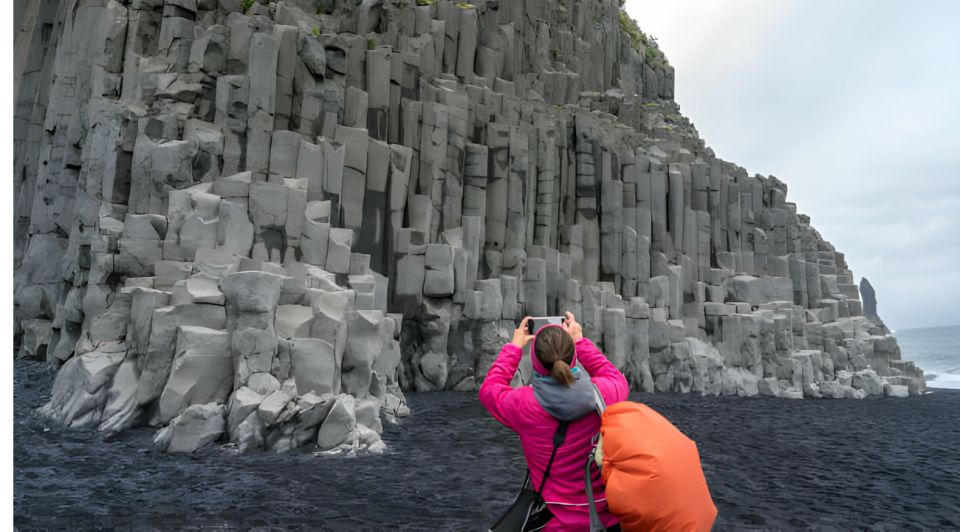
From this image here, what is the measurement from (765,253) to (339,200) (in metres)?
26.8

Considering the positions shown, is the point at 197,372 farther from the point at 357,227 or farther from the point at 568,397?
the point at 568,397

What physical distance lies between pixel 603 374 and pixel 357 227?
1733cm

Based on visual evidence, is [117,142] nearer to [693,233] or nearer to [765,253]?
[693,233]

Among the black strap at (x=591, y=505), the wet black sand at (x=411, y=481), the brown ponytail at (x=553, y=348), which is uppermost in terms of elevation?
the brown ponytail at (x=553, y=348)

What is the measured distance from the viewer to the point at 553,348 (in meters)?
3.43

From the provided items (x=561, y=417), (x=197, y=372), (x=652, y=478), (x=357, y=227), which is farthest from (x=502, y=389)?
(x=357, y=227)

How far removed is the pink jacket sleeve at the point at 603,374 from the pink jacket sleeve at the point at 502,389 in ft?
1.41

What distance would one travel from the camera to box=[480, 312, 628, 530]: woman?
337 centimetres

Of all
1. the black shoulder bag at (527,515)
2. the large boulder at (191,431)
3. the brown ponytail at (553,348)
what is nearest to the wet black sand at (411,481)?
the large boulder at (191,431)

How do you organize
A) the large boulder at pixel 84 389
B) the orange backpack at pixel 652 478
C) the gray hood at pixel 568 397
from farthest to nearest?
1. the large boulder at pixel 84 389
2. the gray hood at pixel 568 397
3. the orange backpack at pixel 652 478

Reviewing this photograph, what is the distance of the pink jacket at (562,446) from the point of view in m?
3.45

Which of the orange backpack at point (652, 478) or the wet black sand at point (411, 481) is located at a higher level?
the orange backpack at point (652, 478)

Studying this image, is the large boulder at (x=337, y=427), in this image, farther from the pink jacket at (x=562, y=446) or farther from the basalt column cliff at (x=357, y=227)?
the pink jacket at (x=562, y=446)
